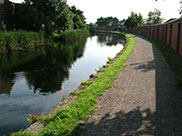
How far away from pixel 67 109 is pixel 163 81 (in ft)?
13.7

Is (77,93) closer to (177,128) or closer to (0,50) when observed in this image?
(177,128)

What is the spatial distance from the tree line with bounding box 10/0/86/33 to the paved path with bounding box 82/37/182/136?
2370cm

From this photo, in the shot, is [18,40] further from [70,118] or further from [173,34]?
[70,118]

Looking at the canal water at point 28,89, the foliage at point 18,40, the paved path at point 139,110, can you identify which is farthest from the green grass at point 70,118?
the foliage at point 18,40

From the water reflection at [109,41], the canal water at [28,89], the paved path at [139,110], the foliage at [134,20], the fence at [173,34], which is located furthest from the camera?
the foliage at [134,20]

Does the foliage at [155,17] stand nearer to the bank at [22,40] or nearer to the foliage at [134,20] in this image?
the foliage at [134,20]

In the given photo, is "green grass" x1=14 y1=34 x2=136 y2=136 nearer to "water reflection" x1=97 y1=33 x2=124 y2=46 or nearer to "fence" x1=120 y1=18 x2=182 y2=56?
"fence" x1=120 y1=18 x2=182 y2=56

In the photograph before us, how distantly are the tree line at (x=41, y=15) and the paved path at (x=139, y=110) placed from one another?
23698 millimetres

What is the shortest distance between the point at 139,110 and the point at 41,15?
2597 cm

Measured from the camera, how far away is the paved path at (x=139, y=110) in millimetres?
3797

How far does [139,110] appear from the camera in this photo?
185 inches

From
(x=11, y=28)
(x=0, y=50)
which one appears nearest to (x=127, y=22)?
(x=11, y=28)

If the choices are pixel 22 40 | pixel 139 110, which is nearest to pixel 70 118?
pixel 139 110

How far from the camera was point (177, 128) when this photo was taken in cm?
383
